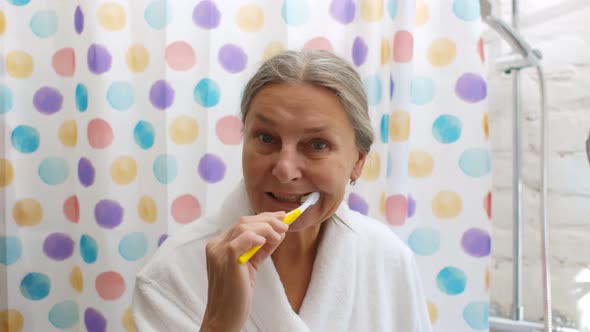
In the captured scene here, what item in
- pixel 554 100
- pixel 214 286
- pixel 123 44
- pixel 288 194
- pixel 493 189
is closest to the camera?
pixel 214 286

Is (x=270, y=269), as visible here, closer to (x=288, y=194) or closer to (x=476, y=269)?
(x=288, y=194)

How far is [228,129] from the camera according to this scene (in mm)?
1263

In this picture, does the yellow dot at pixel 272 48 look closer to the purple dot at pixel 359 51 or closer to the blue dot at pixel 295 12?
the blue dot at pixel 295 12

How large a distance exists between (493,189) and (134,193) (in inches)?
36.6

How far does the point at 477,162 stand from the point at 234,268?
73cm

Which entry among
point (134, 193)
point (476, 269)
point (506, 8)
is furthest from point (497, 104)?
point (134, 193)

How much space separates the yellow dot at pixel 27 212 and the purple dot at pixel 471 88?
0.96 m

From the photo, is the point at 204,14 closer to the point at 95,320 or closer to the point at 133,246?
the point at 133,246

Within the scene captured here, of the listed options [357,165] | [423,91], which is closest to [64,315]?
[357,165]

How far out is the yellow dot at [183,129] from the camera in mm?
1237

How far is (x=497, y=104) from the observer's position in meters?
1.53

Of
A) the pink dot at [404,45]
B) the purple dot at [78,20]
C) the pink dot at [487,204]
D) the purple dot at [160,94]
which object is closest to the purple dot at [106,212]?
the purple dot at [160,94]

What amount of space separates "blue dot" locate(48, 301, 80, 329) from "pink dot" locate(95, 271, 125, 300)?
0.09 m

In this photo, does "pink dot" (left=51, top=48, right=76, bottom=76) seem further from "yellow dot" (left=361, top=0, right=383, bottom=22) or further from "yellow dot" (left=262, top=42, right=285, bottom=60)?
"yellow dot" (left=361, top=0, right=383, bottom=22)
